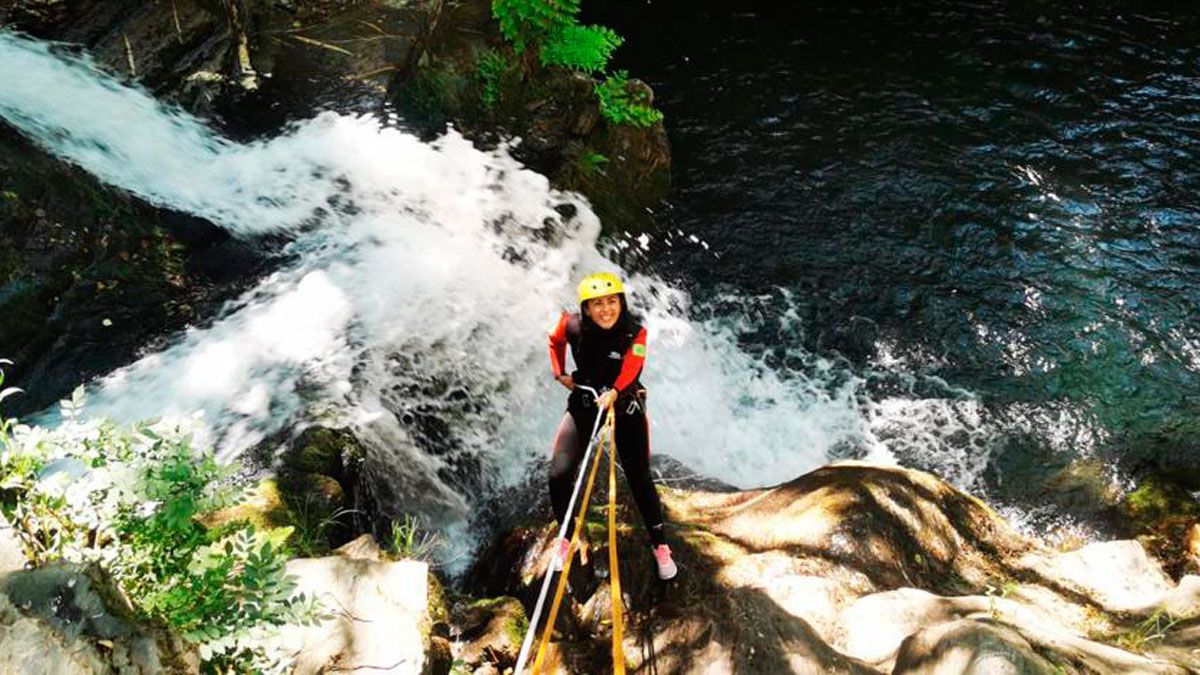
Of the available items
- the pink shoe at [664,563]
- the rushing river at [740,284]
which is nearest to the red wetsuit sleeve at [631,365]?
the pink shoe at [664,563]

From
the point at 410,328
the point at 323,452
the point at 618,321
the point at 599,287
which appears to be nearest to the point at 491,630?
the point at 323,452

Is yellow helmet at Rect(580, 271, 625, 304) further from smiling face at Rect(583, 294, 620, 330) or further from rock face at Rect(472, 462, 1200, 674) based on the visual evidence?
rock face at Rect(472, 462, 1200, 674)

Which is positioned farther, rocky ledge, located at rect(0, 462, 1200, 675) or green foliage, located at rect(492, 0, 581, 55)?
green foliage, located at rect(492, 0, 581, 55)

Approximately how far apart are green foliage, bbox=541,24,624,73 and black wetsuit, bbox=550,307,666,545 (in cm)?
691

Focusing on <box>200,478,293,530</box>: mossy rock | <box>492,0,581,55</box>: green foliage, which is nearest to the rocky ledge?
<box>200,478,293,530</box>: mossy rock

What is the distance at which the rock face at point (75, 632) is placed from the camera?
2.14 m

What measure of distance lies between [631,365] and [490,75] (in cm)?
752

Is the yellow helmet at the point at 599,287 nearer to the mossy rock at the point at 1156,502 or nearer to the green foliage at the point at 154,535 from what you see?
the green foliage at the point at 154,535

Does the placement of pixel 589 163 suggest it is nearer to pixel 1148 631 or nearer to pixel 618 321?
pixel 618 321

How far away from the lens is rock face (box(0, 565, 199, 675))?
214 cm

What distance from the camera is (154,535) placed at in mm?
2877

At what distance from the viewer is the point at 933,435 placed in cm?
857

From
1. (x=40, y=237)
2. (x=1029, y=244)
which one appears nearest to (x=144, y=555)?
(x=40, y=237)

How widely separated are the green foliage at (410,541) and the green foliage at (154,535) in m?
2.29
